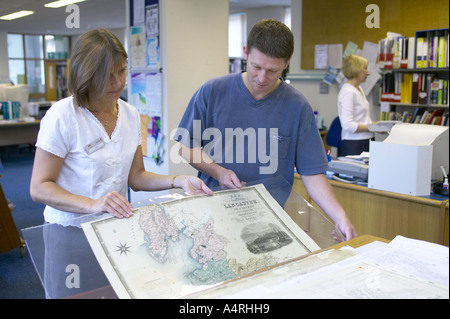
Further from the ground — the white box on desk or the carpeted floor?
the white box on desk

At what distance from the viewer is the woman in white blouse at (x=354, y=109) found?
443 cm

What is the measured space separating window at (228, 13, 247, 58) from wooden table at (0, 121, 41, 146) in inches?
183

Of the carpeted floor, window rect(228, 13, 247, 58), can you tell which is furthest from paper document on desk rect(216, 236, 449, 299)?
window rect(228, 13, 247, 58)

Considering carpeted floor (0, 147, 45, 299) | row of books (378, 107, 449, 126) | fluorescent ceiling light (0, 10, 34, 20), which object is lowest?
carpeted floor (0, 147, 45, 299)

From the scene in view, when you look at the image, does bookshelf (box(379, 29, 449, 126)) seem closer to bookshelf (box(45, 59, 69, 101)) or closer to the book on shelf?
the book on shelf

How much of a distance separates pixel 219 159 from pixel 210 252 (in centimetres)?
60

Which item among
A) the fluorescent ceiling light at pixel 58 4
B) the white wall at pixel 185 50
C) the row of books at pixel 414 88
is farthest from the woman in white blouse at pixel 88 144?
the fluorescent ceiling light at pixel 58 4

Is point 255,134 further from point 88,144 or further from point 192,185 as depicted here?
point 88,144

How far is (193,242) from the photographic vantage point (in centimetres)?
130

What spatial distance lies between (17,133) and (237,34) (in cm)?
523

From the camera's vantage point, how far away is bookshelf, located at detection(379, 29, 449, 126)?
5.12m

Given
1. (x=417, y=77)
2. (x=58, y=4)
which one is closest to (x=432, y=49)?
(x=417, y=77)
